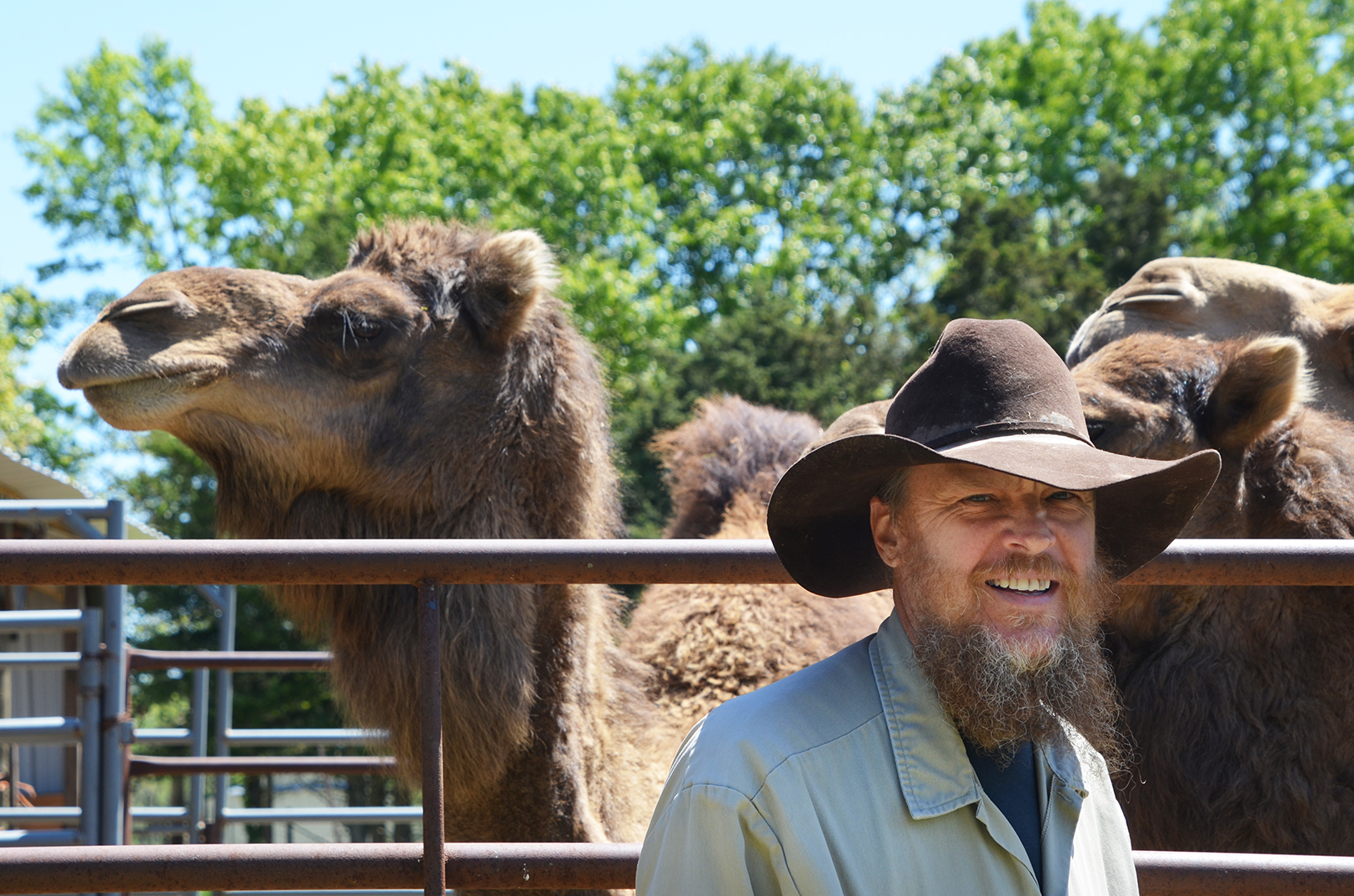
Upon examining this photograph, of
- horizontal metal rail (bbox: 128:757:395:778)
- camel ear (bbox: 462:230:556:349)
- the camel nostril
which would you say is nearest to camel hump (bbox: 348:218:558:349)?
camel ear (bbox: 462:230:556:349)

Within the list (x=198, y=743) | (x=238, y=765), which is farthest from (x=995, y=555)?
(x=198, y=743)

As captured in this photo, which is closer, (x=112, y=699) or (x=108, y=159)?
(x=112, y=699)

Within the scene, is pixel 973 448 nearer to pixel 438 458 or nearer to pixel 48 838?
pixel 438 458

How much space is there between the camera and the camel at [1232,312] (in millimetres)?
3822

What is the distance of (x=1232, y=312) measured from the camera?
399cm

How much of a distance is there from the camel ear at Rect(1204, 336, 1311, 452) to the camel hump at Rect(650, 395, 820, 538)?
230 centimetres

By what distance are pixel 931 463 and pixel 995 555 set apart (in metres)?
0.21

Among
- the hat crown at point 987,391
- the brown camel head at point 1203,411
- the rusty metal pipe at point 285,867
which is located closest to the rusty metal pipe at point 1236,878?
the hat crown at point 987,391

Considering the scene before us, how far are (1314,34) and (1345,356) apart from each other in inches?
1011

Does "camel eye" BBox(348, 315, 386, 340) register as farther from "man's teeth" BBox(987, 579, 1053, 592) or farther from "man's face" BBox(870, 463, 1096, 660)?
"man's teeth" BBox(987, 579, 1053, 592)

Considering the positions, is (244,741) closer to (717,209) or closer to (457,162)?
(457,162)

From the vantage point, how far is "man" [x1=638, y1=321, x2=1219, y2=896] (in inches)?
62.8

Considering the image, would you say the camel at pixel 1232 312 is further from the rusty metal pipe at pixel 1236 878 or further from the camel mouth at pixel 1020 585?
the camel mouth at pixel 1020 585

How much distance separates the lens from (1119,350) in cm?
354
